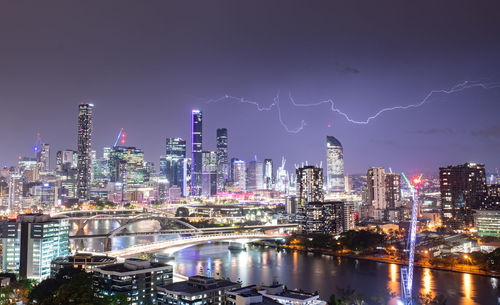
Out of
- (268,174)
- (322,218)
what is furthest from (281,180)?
(322,218)

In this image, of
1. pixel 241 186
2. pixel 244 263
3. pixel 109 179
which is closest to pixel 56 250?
pixel 244 263

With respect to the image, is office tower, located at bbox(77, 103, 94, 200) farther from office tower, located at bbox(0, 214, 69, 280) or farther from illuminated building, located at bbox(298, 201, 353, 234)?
office tower, located at bbox(0, 214, 69, 280)

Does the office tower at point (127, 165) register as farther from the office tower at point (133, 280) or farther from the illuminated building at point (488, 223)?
the office tower at point (133, 280)

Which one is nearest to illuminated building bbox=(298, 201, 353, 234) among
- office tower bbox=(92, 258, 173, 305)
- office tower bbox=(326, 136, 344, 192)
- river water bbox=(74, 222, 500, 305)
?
river water bbox=(74, 222, 500, 305)

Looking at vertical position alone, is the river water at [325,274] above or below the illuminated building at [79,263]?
below

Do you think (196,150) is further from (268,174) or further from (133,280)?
(133,280)

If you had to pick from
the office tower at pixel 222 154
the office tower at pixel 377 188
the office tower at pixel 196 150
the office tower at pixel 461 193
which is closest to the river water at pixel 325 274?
the office tower at pixel 461 193
